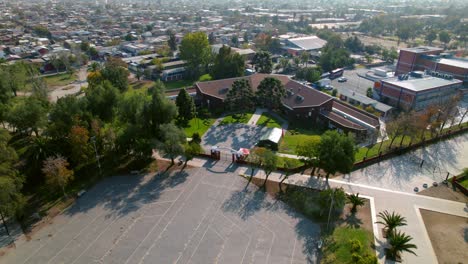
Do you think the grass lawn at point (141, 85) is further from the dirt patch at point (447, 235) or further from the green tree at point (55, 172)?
the dirt patch at point (447, 235)

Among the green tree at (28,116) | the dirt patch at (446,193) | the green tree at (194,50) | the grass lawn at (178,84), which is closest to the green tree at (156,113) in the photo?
the green tree at (28,116)

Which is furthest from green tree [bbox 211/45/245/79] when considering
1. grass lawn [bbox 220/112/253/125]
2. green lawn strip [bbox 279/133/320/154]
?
green lawn strip [bbox 279/133/320/154]

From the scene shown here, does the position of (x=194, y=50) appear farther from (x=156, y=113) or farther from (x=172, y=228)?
(x=172, y=228)

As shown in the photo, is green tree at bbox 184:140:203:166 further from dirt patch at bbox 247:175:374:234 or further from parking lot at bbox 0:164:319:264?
dirt patch at bbox 247:175:374:234

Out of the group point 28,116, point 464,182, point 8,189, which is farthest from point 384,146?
point 28,116

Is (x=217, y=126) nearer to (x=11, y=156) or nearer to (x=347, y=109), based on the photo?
(x=347, y=109)
